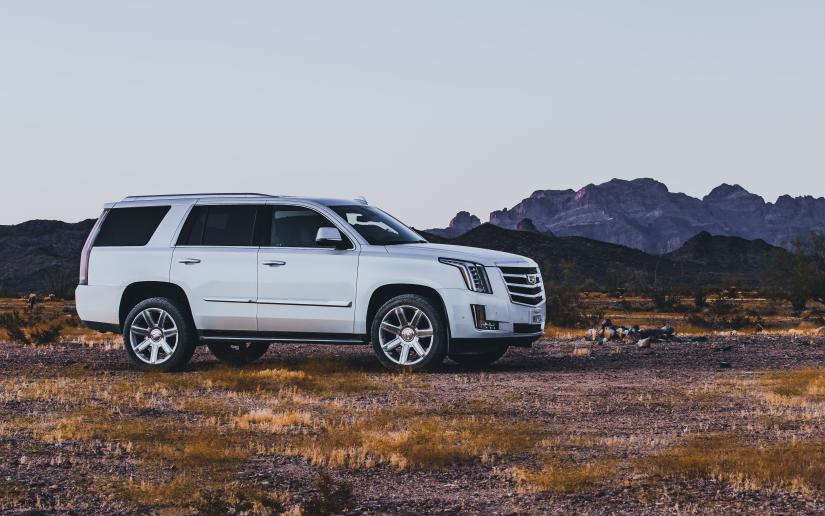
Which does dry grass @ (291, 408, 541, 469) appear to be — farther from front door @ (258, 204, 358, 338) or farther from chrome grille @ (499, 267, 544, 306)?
chrome grille @ (499, 267, 544, 306)

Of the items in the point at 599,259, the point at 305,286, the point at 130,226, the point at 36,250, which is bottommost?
the point at 305,286

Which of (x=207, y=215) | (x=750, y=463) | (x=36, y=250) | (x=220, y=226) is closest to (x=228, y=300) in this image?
(x=220, y=226)

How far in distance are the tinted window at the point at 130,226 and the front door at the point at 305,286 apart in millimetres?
1757

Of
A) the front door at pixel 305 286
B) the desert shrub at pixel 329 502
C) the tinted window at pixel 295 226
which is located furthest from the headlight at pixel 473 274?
the desert shrub at pixel 329 502

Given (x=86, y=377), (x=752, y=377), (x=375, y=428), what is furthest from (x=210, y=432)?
(x=752, y=377)

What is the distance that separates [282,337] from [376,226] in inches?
76.2

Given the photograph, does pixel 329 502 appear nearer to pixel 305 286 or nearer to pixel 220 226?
pixel 305 286

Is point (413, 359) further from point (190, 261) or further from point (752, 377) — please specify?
point (752, 377)

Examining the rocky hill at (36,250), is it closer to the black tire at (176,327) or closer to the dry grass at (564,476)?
the black tire at (176,327)

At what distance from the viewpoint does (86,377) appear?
49.8ft

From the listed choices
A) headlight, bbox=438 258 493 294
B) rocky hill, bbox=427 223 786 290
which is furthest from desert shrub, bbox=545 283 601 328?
rocky hill, bbox=427 223 786 290

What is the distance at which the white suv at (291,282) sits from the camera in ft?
47.5

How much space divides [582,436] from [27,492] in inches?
184

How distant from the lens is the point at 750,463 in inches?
340
